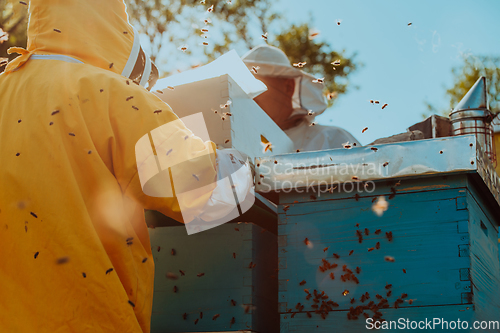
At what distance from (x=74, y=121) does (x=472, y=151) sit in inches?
50.2

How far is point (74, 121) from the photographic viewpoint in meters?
1.16

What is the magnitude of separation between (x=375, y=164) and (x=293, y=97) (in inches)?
124

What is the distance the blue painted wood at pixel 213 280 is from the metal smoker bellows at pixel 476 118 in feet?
6.83

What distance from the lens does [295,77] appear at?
4.44 metres

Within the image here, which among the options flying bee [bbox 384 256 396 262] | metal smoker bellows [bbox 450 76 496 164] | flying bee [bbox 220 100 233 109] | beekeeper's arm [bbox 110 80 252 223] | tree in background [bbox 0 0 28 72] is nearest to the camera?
beekeeper's arm [bbox 110 80 252 223]

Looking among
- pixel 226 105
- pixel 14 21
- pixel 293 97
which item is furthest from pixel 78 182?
pixel 14 21

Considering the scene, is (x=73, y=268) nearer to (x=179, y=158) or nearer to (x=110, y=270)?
(x=110, y=270)

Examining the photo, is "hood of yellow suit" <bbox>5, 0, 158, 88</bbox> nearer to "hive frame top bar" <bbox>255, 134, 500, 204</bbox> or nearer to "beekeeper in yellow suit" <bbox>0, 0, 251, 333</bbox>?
"beekeeper in yellow suit" <bbox>0, 0, 251, 333</bbox>

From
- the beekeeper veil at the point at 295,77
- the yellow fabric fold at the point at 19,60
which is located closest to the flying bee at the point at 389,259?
the yellow fabric fold at the point at 19,60

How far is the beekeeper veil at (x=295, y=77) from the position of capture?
14.2ft

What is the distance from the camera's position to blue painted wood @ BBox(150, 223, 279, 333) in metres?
1.79

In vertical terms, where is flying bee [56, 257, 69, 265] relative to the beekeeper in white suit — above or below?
below

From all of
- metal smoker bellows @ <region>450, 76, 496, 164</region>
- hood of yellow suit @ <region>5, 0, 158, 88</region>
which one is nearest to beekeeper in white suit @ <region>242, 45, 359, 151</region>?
metal smoker bellows @ <region>450, 76, 496, 164</region>

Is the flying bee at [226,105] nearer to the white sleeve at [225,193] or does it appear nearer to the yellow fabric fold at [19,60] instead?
the white sleeve at [225,193]
